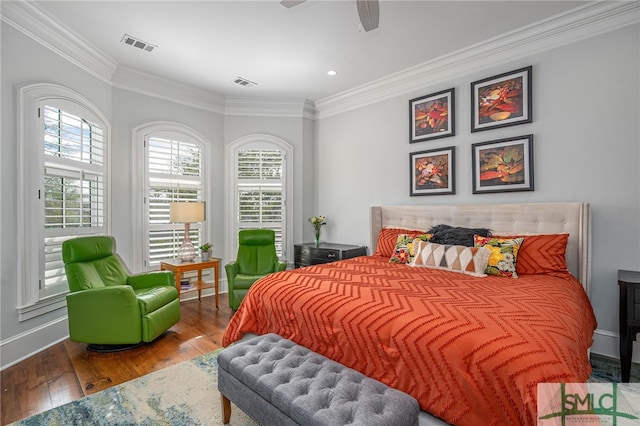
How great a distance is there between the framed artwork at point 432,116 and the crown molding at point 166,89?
297 cm

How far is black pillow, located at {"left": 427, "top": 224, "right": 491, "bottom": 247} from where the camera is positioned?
10.4 feet

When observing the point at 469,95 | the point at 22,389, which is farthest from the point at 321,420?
the point at 469,95

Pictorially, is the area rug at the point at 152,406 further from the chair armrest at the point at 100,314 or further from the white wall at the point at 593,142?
the white wall at the point at 593,142

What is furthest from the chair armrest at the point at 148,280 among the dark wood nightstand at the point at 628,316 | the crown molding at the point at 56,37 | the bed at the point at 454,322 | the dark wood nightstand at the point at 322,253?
the dark wood nightstand at the point at 628,316

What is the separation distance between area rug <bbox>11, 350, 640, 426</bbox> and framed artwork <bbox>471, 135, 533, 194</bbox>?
1799 millimetres

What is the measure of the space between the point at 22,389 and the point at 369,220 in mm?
3850

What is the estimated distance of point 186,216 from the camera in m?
4.19

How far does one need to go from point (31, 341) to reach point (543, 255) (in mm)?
4613

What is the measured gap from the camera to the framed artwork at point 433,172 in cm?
384

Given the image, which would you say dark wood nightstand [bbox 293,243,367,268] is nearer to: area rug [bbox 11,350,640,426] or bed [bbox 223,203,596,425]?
bed [bbox 223,203,596,425]

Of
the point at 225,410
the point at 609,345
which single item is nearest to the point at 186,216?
the point at 225,410

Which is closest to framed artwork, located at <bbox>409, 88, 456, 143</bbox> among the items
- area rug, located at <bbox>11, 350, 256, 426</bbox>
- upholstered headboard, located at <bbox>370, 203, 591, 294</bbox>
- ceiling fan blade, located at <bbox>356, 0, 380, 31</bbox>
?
upholstered headboard, located at <bbox>370, 203, 591, 294</bbox>

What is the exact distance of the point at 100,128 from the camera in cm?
380

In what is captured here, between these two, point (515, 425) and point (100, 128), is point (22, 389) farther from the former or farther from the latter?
point (515, 425)
